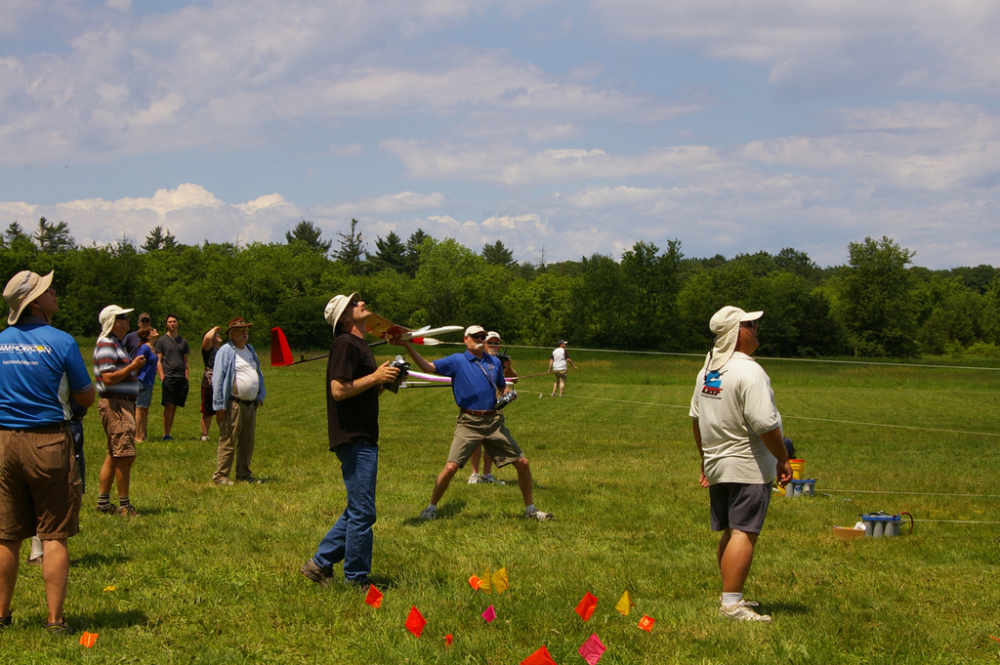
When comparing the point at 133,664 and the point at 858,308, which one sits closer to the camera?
the point at 133,664

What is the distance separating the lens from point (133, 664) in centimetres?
441

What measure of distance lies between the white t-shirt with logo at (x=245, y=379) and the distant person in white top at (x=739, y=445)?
6.08 meters

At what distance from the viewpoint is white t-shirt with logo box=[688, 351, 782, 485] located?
495 cm

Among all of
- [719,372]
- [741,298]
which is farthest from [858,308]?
[719,372]

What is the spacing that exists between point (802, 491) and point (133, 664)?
7870 millimetres

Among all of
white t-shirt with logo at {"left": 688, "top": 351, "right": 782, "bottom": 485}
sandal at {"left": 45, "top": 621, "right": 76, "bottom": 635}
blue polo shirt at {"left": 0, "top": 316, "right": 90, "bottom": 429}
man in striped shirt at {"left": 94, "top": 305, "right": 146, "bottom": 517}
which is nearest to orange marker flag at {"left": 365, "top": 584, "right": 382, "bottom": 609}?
sandal at {"left": 45, "top": 621, "right": 76, "bottom": 635}

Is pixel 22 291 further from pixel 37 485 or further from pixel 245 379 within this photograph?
pixel 245 379

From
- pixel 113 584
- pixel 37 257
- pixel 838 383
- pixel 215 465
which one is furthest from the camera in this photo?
pixel 37 257

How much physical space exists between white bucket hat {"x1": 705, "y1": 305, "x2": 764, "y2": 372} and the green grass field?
1.65 m

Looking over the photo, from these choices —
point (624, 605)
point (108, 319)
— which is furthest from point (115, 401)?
point (624, 605)

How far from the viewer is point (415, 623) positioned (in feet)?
15.5

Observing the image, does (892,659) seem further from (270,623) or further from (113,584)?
(113,584)

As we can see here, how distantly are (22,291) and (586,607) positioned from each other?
3891 mm

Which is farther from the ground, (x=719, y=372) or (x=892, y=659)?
(x=719, y=372)
